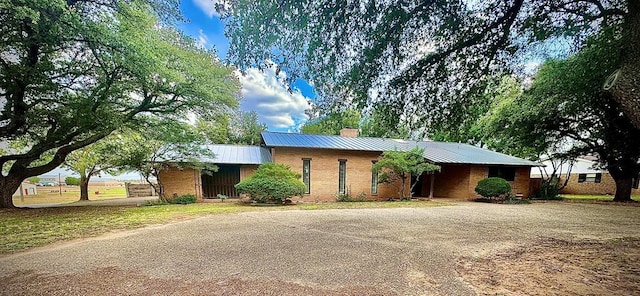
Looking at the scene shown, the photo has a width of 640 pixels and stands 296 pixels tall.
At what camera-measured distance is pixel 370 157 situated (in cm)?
1577

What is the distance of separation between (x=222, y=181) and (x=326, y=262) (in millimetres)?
13022

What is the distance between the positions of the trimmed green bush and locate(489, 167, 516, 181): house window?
17.9 m

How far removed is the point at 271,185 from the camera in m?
11.5

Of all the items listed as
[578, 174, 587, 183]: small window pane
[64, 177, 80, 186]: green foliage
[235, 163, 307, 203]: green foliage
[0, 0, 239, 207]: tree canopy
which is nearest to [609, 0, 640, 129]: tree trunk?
[0, 0, 239, 207]: tree canopy

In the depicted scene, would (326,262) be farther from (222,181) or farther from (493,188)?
(493,188)

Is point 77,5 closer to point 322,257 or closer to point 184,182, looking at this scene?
point 184,182

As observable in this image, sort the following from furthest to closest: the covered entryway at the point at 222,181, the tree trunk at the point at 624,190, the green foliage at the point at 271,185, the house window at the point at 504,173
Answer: the house window at the point at 504,173 → the covered entryway at the point at 222,181 → the tree trunk at the point at 624,190 → the green foliage at the point at 271,185

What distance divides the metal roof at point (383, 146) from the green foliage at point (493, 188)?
1482 millimetres

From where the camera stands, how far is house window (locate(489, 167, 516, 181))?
54.0ft

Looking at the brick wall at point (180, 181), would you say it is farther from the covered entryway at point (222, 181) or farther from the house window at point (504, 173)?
the house window at point (504, 173)

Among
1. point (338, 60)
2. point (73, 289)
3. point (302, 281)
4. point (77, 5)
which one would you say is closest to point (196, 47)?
point (77, 5)

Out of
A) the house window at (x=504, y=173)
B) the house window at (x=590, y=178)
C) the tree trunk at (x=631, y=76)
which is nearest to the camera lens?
the tree trunk at (x=631, y=76)

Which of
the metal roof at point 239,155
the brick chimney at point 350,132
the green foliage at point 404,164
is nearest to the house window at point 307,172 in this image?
the metal roof at point 239,155

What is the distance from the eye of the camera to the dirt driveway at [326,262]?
317cm
